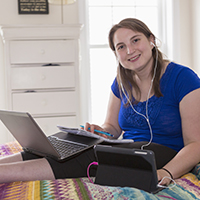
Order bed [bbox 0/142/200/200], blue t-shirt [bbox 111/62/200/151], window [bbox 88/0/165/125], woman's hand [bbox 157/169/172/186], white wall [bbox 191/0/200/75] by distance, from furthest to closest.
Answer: window [bbox 88/0/165/125] < white wall [bbox 191/0/200/75] < blue t-shirt [bbox 111/62/200/151] < woman's hand [bbox 157/169/172/186] < bed [bbox 0/142/200/200]

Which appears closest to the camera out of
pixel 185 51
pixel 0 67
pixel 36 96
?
pixel 36 96

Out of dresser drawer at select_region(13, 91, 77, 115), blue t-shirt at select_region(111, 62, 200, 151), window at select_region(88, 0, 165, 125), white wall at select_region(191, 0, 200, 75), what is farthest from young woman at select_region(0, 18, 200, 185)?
white wall at select_region(191, 0, 200, 75)

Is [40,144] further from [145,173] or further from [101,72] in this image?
[101,72]

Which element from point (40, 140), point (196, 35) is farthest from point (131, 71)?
point (196, 35)

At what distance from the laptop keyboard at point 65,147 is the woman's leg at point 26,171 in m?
0.08

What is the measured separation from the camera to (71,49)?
2289 millimetres

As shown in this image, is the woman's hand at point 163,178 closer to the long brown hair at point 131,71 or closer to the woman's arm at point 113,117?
the long brown hair at point 131,71

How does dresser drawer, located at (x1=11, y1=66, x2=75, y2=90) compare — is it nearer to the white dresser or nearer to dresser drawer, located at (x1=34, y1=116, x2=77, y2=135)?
the white dresser

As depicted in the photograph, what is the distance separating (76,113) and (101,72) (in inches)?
33.1

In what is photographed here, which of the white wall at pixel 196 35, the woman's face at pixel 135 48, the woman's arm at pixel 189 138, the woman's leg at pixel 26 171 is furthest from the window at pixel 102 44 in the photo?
the woman's leg at pixel 26 171

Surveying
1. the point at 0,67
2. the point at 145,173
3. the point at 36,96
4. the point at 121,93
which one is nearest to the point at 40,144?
the point at 145,173

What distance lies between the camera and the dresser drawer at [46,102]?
2238mm

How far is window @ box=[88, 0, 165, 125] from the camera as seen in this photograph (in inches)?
Result: 118

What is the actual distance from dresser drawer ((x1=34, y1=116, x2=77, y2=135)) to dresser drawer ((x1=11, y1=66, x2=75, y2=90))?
10.1 inches
